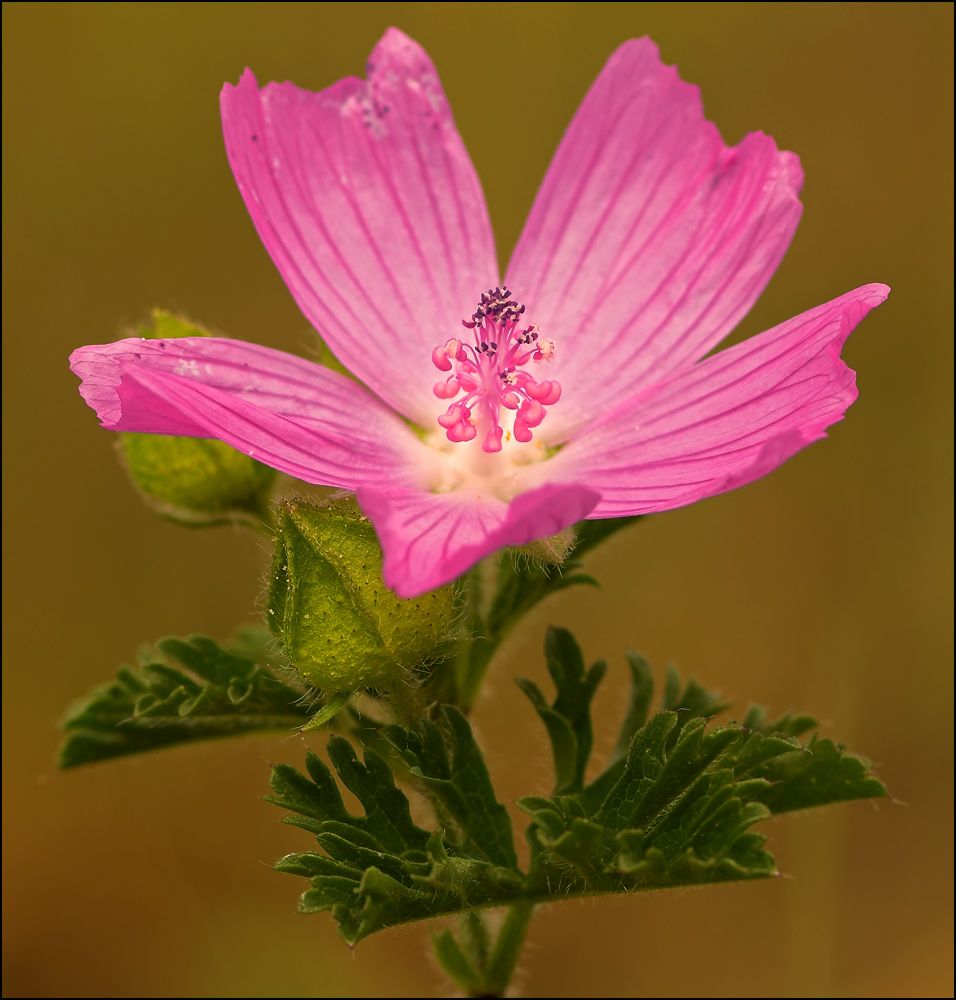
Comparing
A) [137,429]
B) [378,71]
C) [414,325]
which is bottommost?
[137,429]

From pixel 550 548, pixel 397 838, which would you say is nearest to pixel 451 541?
Result: pixel 550 548

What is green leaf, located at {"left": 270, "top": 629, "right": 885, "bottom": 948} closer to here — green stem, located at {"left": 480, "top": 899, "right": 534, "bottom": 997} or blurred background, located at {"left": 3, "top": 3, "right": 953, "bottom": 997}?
green stem, located at {"left": 480, "top": 899, "right": 534, "bottom": 997}

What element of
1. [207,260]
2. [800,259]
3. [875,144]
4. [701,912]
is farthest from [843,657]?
[207,260]

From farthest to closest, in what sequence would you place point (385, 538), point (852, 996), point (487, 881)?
point (852, 996)
point (487, 881)
point (385, 538)

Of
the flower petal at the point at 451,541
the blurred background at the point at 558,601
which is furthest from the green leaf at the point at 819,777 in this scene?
the blurred background at the point at 558,601

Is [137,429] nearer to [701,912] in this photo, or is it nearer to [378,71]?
[378,71]

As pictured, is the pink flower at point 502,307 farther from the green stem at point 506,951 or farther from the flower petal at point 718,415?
the green stem at point 506,951

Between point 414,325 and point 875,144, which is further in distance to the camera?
point 875,144

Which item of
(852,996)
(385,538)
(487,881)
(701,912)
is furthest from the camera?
(701,912)

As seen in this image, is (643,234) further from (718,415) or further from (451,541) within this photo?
(451,541)
